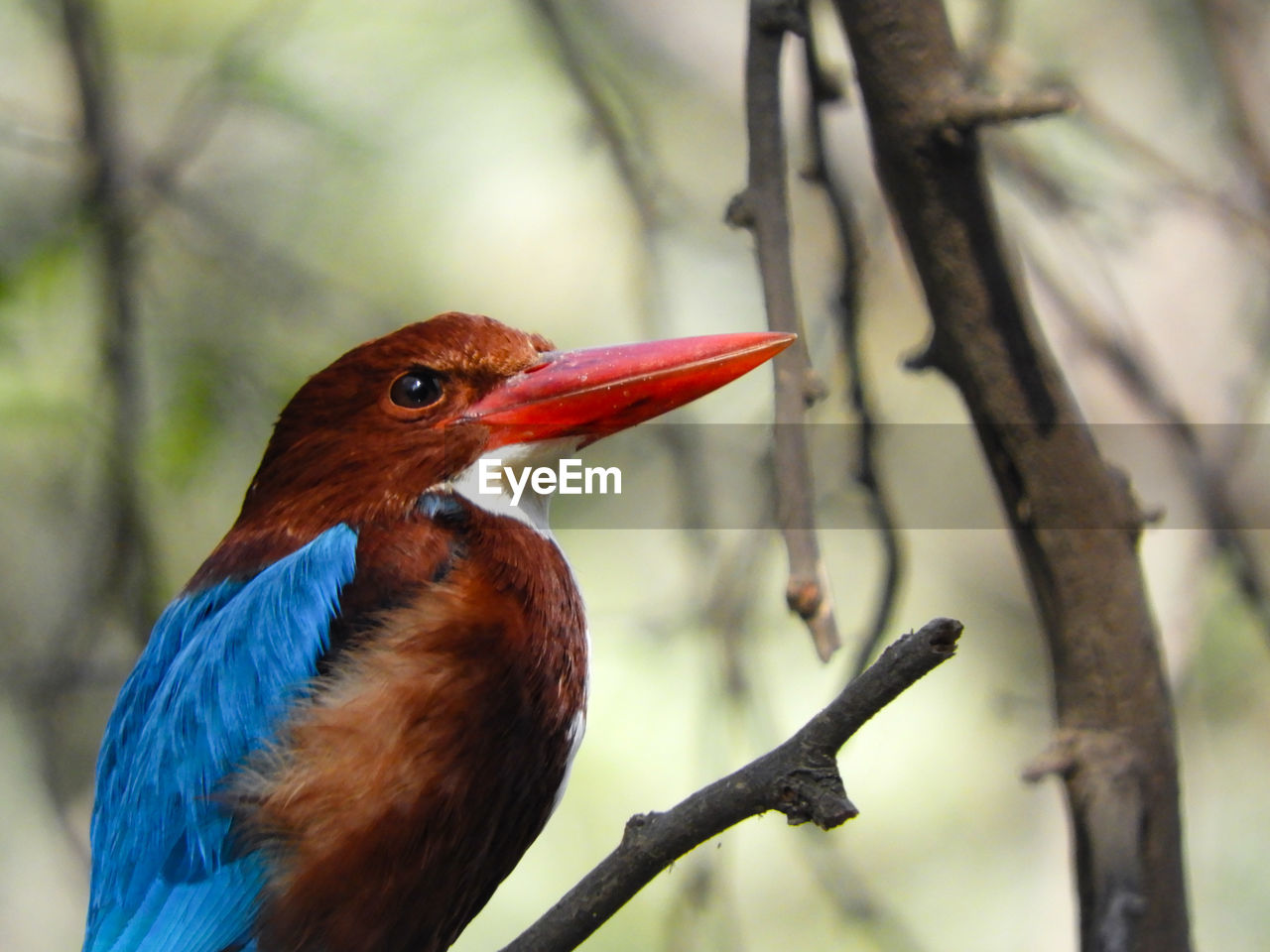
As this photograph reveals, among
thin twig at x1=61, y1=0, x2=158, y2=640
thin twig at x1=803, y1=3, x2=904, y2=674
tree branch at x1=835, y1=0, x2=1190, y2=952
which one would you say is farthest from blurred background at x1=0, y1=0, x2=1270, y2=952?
tree branch at x1=835, y1=0, x2=1190, y2=952

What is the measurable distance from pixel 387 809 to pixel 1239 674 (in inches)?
108

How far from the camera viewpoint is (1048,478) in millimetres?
1916

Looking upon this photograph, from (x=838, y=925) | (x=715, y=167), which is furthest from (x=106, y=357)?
(x=838, y=925)

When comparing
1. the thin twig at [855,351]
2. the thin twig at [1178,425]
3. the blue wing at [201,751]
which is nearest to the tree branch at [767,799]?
the blue wing at [201,751]

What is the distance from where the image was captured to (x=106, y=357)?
278cm

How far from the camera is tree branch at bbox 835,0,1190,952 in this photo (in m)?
1.81

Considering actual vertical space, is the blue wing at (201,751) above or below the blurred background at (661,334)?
below

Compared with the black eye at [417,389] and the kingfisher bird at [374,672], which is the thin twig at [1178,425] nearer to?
the kingfisher bird at [374,672]

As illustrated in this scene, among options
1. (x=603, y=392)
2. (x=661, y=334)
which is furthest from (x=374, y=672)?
(x=661, y=334)

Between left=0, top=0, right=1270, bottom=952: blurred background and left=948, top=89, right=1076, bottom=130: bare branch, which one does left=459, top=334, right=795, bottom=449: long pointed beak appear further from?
left=0, top=0, right=1270, bottom=952: blurred background

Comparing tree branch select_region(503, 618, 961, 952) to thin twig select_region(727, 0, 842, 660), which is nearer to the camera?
tree branch select_region(503, 618, 961, 952)

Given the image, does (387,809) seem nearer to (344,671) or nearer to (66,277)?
(344,671)

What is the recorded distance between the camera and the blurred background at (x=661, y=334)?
2949 millimetres

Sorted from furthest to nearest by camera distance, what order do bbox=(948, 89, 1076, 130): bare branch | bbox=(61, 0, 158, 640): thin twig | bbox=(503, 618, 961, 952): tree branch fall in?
bbox=(61, 0, 158, 640): thin twig < bbox=(948, 89, 1076, 130): bare branch < bbox=(503, 618, 961, 952): tree branch
